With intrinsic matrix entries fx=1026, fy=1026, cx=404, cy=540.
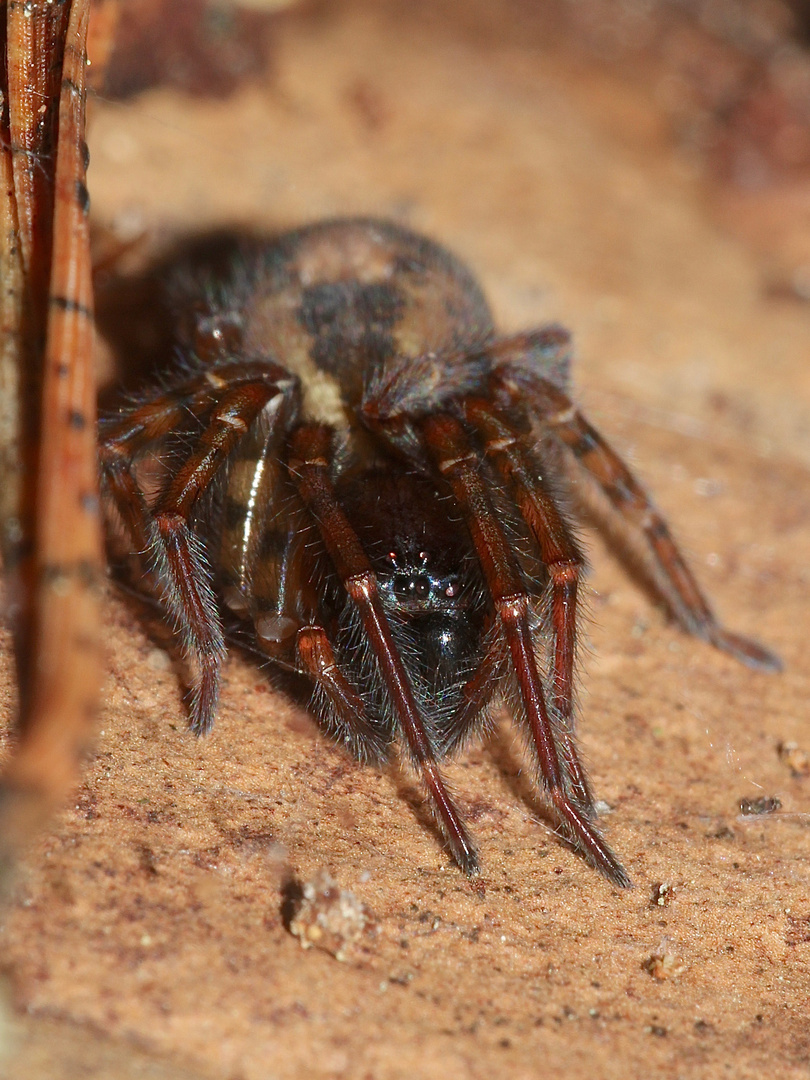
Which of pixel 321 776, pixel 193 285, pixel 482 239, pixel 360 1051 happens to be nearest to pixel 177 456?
pixel 321 776

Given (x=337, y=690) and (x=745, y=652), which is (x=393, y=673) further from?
(x=745, y=652)

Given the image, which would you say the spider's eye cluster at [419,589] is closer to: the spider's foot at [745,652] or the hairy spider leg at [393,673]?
the hairy spider leg at [393,673]

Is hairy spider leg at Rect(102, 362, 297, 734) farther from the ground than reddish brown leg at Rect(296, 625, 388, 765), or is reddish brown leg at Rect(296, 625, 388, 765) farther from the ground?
hairy spider leg at Rect(102, 362, 297, 734)

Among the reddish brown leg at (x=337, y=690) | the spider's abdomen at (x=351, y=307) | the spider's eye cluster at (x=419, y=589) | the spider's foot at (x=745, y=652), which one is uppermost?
the spider's abdomen at (x=351, y=307)

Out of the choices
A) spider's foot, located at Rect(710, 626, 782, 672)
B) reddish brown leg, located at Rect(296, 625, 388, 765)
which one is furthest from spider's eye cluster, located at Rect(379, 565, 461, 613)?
spider's foot, located at Rect(710, 626, 782, 672)

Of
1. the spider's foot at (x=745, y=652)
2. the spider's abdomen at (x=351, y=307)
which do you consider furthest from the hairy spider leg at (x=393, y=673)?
the spider's foot at (x=745, y=652)

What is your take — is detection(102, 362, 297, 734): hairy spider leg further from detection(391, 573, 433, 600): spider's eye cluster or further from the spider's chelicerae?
detection(391, 573, 433, 600): spider's eye cluster

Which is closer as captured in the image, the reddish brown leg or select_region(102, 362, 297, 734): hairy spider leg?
the reddish brown leg
